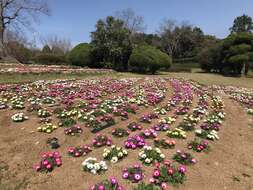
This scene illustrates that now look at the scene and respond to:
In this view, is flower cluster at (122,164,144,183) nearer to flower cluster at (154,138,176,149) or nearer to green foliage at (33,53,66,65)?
flower cluster at (154,138,176,149)

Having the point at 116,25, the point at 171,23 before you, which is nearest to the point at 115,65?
the point at 116,25

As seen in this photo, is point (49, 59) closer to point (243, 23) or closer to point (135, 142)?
point (135, 142)

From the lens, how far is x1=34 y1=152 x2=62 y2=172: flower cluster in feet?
11.9

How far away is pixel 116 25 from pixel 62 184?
24.8 metres

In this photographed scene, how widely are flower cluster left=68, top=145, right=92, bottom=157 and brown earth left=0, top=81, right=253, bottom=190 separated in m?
0.10

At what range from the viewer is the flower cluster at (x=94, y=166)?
3.54 m

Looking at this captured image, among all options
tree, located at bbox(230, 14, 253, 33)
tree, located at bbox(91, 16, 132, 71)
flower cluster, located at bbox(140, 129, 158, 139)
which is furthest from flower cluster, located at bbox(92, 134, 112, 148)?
tree, located at bbox(230, 14, 253, 33)

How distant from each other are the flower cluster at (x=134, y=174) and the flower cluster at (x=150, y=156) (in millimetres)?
245

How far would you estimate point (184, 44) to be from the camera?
2281 inches

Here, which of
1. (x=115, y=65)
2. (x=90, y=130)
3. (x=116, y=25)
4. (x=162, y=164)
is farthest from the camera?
(x=115, y=65)

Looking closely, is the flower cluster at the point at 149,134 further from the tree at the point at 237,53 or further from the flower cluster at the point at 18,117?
the tree at the point at 237,53

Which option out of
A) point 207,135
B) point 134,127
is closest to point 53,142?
point 134,127

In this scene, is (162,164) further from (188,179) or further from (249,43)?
(249,43)

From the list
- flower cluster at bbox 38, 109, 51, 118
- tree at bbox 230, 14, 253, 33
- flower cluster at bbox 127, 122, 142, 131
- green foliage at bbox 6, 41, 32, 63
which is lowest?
flower cluster at bbox 127, 122, 142, 131
